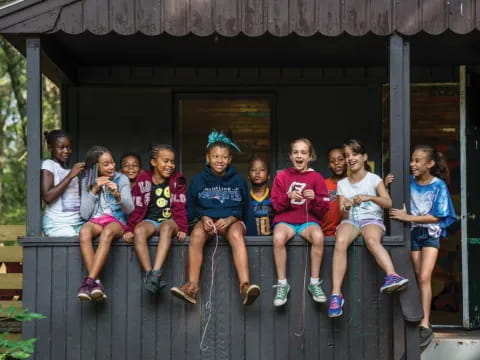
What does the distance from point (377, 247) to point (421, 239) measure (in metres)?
0.63

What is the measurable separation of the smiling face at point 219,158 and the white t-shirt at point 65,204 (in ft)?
3.77

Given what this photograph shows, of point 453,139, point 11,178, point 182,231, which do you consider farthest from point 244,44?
point 11,178

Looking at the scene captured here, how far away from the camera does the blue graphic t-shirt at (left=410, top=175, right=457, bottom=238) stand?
644 centimetres

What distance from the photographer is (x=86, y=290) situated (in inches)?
236

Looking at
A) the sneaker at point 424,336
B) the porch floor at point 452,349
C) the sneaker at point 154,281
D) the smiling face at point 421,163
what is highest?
the smiling face at point 421,163

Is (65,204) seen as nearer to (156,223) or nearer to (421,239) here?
(156,223)

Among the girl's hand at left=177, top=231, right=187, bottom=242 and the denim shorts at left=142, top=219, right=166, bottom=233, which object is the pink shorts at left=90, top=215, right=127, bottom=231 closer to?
the denim shorts at left=142, top=219, right=166, bottom=233

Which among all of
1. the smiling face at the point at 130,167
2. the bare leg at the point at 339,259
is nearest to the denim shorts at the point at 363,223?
the bare leg at the point at 339,259

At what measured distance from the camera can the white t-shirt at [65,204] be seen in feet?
21.0

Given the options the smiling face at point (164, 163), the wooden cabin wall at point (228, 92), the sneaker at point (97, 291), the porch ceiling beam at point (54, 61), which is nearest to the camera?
the sneaker at point (97, 291)

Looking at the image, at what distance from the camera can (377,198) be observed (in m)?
6.15

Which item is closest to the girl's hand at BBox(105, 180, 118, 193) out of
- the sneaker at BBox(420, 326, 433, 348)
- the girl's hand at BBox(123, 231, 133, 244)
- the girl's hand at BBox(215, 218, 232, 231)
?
the girl's hand at BBox(123, 231, 133, 244)

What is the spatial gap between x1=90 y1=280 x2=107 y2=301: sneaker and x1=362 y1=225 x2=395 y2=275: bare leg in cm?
210

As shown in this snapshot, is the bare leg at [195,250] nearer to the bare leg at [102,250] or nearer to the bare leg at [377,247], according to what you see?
the bare leg at [102,250]
